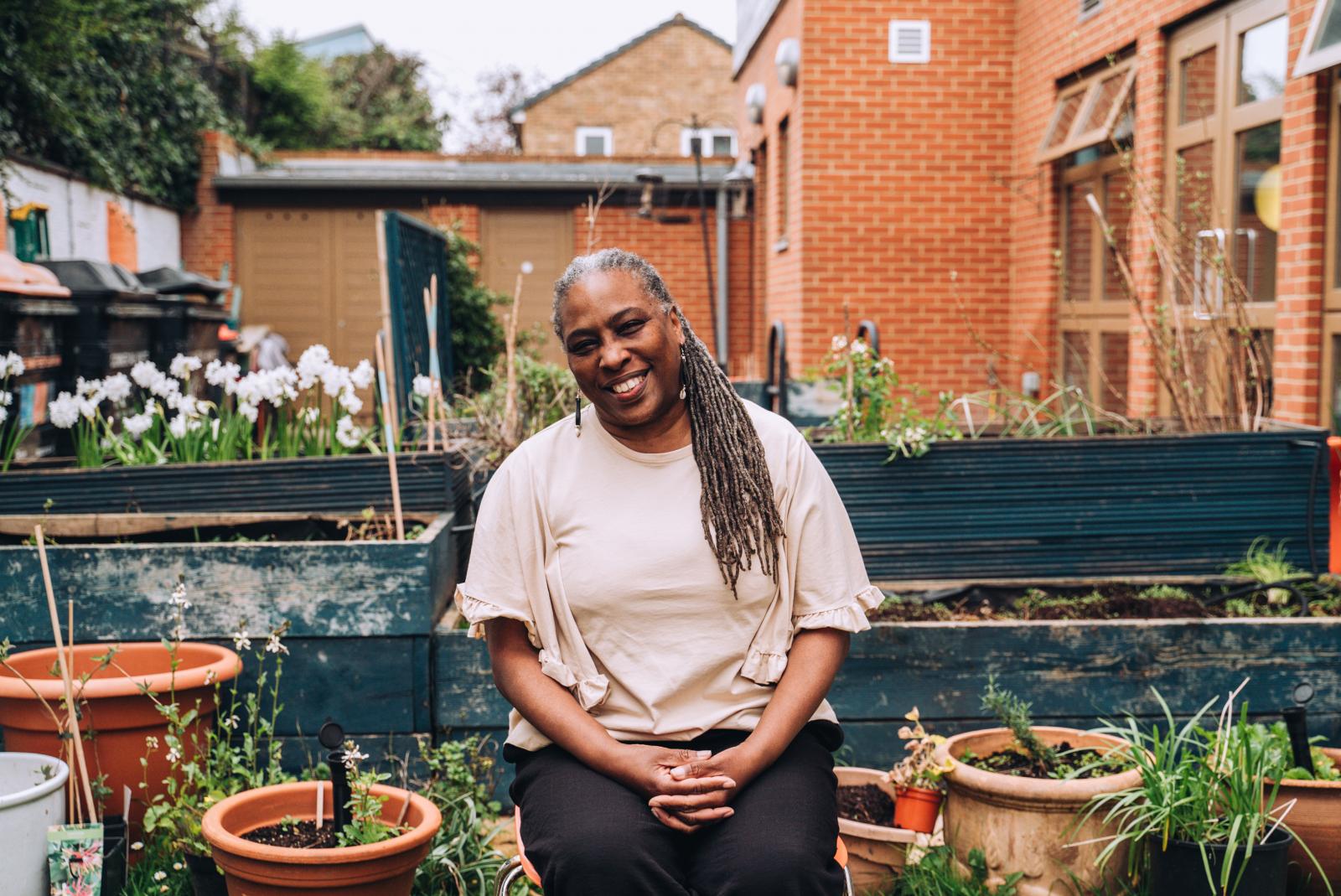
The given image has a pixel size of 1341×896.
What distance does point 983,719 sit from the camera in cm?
342

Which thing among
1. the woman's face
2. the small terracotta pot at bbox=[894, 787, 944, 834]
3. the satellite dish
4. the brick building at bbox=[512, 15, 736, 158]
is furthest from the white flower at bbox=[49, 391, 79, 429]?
the brick building at bbox=[512, 15, 736, 158]

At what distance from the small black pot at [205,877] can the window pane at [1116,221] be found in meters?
6.00

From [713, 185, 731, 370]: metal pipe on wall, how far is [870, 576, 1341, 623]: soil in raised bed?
969cm

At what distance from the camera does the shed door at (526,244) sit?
14805mm

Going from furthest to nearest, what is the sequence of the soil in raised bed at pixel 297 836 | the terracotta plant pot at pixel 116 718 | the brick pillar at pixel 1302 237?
1. the brick pillar at pixel 1302 237
2. the terracotta plant pot at pixel 116 718
3. the soil in raised bed at pixel 297 836

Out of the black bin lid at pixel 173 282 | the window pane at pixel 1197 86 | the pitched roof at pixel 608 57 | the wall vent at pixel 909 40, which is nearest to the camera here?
the window pane at pixel 1197 86

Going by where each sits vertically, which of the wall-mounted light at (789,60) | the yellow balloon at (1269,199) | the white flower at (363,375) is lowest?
the white flower at (363,375)

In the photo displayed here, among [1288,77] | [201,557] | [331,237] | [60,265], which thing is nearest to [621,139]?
[331,237]

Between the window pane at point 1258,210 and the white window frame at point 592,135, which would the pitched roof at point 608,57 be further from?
the window pane at point 1258,210

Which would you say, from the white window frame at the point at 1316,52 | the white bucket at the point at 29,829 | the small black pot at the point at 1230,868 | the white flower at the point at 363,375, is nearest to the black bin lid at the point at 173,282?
the white flower at the point at 363,375

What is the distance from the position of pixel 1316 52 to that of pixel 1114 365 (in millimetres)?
2777

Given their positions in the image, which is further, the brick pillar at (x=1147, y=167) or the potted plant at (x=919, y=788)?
the brick pillar at (x=1147, y=167)

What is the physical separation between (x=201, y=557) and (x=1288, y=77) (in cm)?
466

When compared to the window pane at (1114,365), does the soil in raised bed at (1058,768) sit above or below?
below
